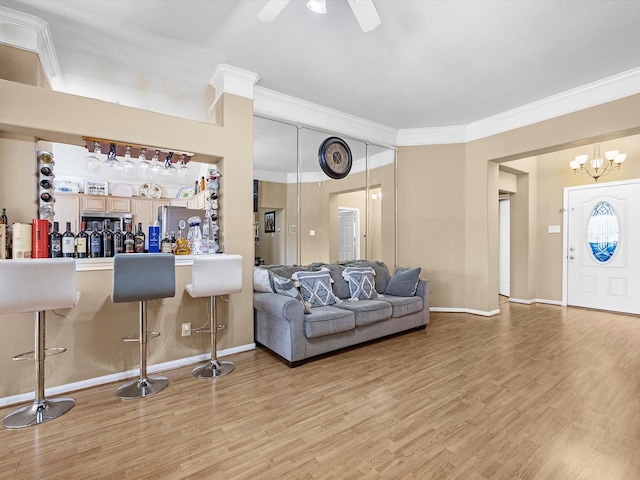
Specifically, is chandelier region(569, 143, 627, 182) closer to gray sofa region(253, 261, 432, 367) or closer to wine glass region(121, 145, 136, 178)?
gray sofa region(253, 261, 432, 367)

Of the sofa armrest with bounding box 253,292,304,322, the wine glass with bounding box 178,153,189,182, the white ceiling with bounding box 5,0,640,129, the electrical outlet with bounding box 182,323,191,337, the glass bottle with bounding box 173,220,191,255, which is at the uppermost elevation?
the white ceiling with bounding box 5,0,640,129

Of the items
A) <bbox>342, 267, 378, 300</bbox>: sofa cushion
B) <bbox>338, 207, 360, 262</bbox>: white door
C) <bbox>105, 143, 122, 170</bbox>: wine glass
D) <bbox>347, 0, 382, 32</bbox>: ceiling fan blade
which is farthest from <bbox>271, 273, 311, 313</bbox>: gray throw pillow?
<bbox>347, 0, 382, 32</bbox>: ceiling fan blade

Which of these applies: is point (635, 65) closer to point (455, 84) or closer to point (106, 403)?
point (455, 84)

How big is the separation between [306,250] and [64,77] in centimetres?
332

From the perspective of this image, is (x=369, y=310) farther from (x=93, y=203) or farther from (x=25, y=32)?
(x=93, y=203)

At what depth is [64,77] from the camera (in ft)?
10.8

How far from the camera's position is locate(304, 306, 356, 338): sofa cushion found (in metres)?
2.92

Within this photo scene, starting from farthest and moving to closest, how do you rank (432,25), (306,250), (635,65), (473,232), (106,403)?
(473,232)
(306,250)
(635,65)
(432,25)
(106,403)

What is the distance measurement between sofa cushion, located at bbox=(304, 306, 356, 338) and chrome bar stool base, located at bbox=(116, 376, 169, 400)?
1298 millimetres

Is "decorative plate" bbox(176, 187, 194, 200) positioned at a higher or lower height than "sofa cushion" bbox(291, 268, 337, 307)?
higher

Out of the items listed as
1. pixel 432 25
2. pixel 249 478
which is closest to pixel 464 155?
pixel 432 25

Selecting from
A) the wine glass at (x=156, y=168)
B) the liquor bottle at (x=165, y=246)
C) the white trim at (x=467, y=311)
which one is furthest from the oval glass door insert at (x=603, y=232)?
the wine glass at (x=156, y=168)

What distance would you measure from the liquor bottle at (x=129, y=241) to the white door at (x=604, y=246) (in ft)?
22.1

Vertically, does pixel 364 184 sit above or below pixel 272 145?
below
